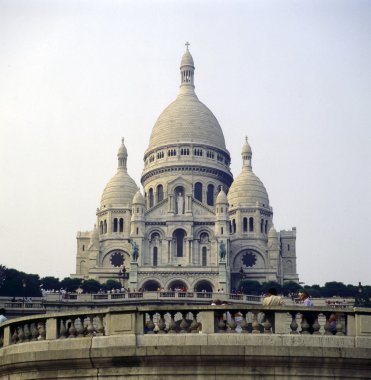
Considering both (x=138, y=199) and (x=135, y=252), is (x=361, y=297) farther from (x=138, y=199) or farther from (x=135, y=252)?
(x=138, y=199)

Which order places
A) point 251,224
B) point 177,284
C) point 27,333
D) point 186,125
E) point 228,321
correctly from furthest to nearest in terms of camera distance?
point 186,125
point 251,224
point 177,284
point 27,333
point 228,321

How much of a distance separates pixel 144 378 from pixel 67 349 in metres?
1.14

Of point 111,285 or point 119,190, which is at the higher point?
point 119,190

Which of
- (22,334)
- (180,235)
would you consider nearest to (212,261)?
(180,235)

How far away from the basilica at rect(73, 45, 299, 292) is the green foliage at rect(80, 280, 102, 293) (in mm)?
5915

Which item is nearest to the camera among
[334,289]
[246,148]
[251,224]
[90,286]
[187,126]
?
[334,289]

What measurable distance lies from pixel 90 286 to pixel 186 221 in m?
18.2

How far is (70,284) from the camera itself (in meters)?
108

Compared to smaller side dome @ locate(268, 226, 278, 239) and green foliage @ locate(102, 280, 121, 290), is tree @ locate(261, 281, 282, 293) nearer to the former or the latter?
smaller side dome @ locate(268, 226, 278, 239)

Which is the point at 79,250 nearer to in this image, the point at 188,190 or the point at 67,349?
the point at 188,190

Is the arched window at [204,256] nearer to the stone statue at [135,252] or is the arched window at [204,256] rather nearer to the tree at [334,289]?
the stone statue at [135,252]

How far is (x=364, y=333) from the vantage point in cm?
1386

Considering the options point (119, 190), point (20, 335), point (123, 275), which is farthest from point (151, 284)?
point (20, 335)

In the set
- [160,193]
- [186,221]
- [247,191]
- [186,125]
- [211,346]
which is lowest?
[211,346]
